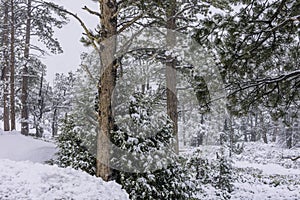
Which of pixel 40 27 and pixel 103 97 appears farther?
pixel 40 27

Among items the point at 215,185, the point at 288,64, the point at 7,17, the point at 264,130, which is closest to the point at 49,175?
the point at 288,64

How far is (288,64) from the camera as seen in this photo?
268 inches

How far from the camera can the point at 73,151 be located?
6.59 metres

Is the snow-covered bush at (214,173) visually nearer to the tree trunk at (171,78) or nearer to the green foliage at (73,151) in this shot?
the tree trunk at (171,78)

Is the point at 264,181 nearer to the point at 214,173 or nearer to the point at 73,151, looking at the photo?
the point at 214,173

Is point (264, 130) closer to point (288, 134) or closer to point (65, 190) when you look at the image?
point (288, 134)

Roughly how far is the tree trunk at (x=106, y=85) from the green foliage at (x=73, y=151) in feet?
2.64

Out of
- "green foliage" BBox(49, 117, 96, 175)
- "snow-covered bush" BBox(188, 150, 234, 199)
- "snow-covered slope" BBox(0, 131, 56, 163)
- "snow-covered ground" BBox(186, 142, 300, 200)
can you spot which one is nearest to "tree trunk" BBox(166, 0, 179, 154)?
"snow-covered bush" BBox(188, 150, 234, 199)

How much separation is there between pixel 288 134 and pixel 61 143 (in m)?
29.0

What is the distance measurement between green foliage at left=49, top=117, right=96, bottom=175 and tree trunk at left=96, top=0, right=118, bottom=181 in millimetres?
806

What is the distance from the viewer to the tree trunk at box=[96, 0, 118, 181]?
18.0 feet

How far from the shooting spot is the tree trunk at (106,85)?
5.50 meters

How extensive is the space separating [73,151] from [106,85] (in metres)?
1.98

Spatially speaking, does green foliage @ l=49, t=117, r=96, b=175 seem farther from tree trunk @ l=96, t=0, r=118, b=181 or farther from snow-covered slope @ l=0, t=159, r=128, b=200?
snow-covered slope @ l=0, t=159, r=128, b=200
